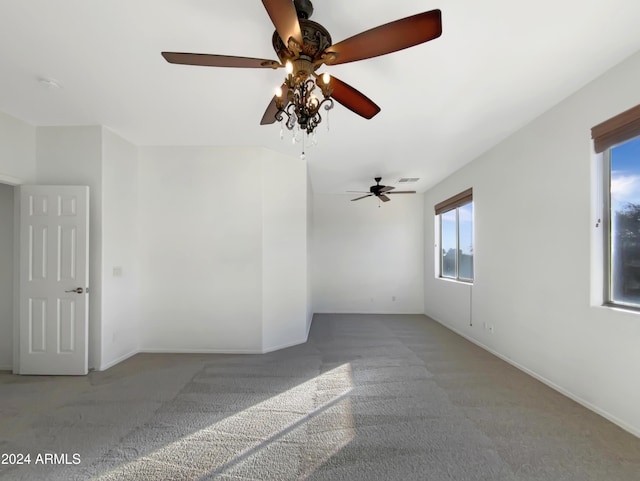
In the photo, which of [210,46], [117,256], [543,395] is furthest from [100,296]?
[543,395]

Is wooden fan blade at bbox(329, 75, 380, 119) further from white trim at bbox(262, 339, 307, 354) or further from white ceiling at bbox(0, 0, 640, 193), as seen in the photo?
white trim at bbox(262, 339, 307, 354)

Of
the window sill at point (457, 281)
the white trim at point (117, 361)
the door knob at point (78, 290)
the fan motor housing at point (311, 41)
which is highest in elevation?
the fan motor housing at point (311, 41)

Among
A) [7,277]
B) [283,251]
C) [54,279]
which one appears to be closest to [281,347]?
[283,251]

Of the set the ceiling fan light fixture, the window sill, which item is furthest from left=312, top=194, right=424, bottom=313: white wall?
the ceiling fan light fixture

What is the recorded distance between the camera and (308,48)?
5.30ft

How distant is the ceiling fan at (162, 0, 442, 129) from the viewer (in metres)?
1.35

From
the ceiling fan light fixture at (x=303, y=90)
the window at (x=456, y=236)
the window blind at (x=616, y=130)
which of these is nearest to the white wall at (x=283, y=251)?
the ceiling fan light fixture at (x=303, y=90)

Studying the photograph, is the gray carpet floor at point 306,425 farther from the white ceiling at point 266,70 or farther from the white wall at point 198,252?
the white ceiling at point 266,70

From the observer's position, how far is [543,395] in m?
2.81

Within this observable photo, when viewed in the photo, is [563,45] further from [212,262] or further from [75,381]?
[75,381]

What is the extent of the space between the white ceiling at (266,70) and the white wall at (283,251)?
67 centimetres

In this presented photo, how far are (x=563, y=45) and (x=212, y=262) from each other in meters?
3.98

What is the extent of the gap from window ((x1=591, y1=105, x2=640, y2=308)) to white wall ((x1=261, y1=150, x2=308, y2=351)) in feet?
10.8

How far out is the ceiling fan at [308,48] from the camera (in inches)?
53.0
